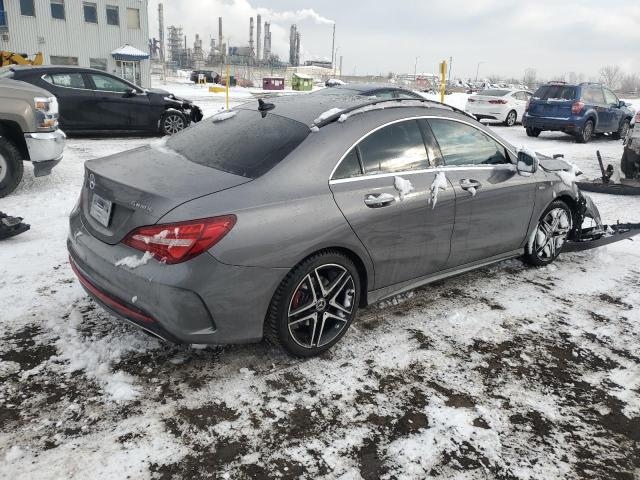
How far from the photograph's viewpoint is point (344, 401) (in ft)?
9.13

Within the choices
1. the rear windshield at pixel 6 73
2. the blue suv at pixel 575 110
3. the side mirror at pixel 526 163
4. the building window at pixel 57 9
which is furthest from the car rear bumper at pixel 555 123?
the building window at pixel 57 9

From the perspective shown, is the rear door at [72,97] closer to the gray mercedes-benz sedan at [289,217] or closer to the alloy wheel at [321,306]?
the gray mercedes-benz sedan at [289,217]

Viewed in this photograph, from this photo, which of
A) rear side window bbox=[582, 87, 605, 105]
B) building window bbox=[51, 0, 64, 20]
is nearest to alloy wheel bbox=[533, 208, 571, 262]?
rear side window bbox=[582, 87, 605, 105]

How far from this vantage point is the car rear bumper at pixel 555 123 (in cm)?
1380

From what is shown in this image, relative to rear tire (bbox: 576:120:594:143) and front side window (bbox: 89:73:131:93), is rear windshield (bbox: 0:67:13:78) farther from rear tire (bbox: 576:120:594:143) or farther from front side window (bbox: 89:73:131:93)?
rear tire (bbox: 576:120:594:143)

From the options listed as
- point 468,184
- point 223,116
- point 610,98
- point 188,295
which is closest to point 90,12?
point 610,98

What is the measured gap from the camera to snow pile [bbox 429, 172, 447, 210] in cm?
357

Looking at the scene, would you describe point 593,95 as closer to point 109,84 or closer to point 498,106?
point 498,106

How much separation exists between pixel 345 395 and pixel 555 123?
13550 mm

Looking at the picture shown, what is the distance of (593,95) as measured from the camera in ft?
47.2

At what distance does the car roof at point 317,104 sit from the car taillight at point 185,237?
108 centimetres

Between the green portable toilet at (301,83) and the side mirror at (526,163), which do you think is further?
the green portable toilet at (301,83)

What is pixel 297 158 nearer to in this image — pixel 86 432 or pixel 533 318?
pixel 86 432

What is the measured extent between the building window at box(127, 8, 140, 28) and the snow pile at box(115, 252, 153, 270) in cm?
3615
